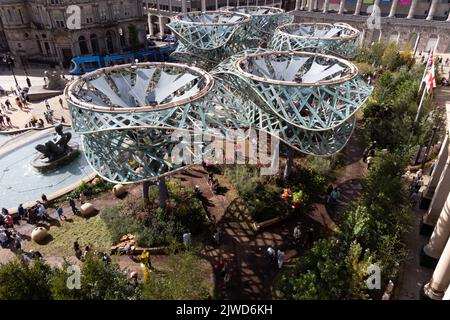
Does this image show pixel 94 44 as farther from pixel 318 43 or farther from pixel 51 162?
pixel 318 43

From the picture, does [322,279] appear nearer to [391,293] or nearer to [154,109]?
[391,293]

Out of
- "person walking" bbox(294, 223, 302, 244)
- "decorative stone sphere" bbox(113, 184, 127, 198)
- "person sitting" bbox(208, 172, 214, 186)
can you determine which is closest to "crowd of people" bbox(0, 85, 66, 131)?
"decorative stone sphere" bbox(113, 184, 127, 198)

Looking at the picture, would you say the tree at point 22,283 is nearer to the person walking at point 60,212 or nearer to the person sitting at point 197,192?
the person walking at point 60,212

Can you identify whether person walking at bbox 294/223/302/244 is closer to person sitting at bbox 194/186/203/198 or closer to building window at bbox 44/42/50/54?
person sitting at bbox 194/186/203/198

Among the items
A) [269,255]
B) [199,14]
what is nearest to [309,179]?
[269,255]
